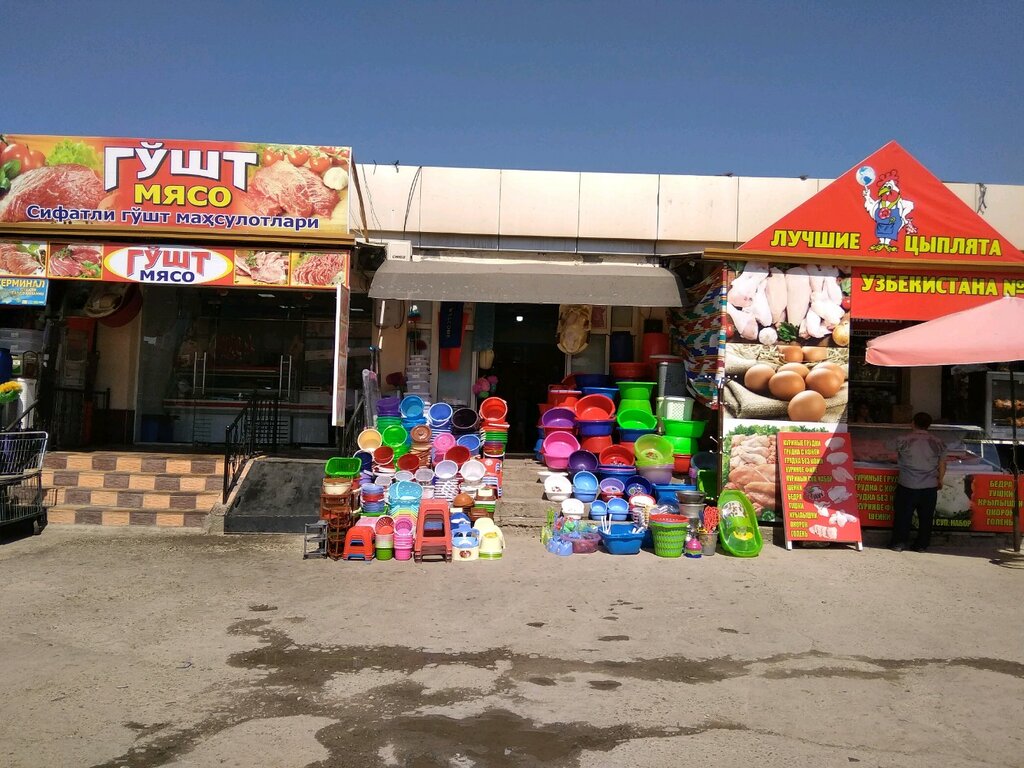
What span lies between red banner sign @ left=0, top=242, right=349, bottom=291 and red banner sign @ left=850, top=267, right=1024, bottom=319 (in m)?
7.04

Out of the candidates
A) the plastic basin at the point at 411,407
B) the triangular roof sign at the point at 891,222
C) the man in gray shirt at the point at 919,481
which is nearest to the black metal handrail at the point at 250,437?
the plastic basin at the point at 411,407

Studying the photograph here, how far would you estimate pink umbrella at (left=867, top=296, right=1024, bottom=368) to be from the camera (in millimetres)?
8398

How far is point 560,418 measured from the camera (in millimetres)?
11531

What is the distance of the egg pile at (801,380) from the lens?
9852 mm

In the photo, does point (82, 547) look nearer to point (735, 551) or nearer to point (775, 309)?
point (735, 551)

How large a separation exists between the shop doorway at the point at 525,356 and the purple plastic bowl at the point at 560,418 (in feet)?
6.33

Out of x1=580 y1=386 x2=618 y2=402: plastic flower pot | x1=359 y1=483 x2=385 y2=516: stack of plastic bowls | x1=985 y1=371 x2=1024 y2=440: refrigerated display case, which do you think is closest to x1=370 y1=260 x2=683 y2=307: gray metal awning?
x1=580 y1=386 x2=618 y2=402: plastic flower pot

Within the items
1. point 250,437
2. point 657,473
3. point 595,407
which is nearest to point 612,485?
point 657,473

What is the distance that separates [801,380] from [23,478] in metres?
9.95

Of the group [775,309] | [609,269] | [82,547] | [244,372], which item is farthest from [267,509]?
[775,309]

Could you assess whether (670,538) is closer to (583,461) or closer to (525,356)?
(583,461)

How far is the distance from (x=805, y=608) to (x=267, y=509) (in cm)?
672

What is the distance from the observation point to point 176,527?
10.1m

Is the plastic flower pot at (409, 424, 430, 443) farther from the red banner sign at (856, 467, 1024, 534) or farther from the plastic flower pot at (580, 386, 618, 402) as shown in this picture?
the red banner sign at (856, 467, 1024, 534)
